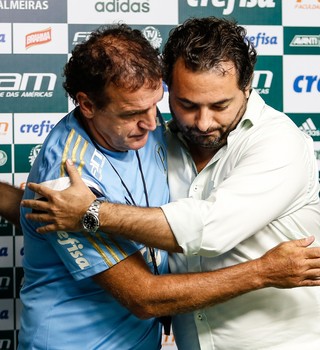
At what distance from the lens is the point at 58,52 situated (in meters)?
2.87

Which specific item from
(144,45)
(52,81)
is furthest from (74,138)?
(52,81)

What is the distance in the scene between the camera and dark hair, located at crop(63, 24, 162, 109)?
1.76 meters

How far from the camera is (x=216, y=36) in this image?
1.98 meters

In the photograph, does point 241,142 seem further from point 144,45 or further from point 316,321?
point 316,321

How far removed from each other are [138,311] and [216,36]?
740 mm

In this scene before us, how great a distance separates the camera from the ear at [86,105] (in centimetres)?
183

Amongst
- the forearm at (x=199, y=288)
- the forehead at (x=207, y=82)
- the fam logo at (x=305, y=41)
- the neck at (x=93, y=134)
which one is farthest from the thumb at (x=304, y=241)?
the fam logo at (x=305, y=41)

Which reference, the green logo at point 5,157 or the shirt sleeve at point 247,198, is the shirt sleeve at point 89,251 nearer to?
the shirt sleeve at point 247,198

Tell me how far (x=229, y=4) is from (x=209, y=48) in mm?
1107

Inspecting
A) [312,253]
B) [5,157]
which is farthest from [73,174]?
[5,157]

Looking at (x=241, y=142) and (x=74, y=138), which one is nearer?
(x=74, y=138)

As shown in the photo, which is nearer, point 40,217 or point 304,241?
point 40,217

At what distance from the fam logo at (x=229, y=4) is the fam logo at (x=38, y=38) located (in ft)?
1.86

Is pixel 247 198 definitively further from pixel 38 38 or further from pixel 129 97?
pixel 38 38
